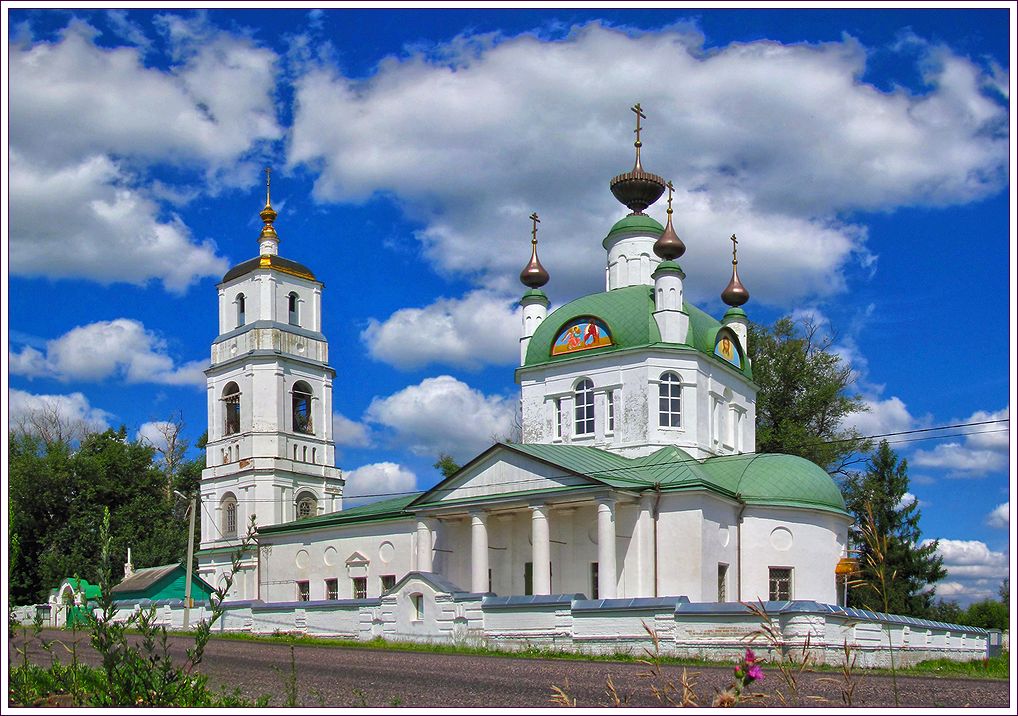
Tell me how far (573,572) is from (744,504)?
446 cm

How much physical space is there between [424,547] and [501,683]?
14205 mm

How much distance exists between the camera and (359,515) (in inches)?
1230

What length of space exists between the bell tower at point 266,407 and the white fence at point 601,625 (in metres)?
8.52

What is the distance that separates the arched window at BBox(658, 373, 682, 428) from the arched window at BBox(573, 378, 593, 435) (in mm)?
2027

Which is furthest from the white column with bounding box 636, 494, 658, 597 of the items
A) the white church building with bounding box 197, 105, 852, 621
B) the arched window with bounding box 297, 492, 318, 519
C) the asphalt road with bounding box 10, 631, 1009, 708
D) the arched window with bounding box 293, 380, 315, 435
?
the arched window with bounding box 293, 380, 315, 435

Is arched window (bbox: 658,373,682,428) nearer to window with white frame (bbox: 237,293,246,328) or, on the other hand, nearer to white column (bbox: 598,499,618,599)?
white column (bbox: 598,499,618,599)

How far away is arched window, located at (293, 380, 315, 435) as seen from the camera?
3788 cm

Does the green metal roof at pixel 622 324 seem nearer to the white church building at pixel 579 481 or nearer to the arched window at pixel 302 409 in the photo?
the white church building at pixel 579 481

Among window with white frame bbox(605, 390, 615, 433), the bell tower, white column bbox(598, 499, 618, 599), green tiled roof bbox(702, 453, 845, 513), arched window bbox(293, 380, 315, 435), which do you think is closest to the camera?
white column bbox(598, 499, 618, 599)

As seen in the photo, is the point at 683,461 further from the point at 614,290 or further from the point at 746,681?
the point at 746,681

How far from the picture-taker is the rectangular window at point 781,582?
2514cm

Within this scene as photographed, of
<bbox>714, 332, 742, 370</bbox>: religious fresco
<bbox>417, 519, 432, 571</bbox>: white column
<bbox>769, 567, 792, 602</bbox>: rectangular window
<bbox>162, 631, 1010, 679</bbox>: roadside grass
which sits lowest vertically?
<bbox>162, 631, 1010, 679</bbox>: roadside grass

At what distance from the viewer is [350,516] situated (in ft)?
103

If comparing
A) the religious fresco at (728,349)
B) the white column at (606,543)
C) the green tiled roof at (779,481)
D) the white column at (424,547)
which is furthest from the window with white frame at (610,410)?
the white column at (424,547)
